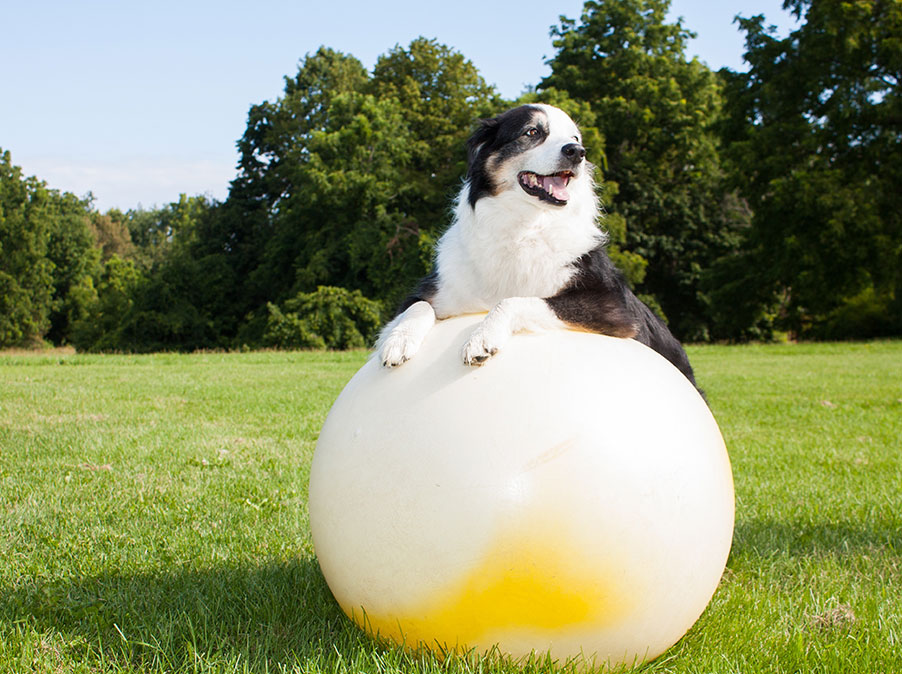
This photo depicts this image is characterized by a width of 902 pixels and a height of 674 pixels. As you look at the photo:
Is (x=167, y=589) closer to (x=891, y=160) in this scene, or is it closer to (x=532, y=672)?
(x=532, y=672)

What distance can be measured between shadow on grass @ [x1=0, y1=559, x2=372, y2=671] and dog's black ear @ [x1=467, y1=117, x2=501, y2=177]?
95.9 inches

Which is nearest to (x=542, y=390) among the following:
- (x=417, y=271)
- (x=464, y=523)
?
(x=464, y=523)

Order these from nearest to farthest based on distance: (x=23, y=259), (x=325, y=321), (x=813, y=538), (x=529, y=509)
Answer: (x=529, y=509), (x=813, y=538), (x=325, y=321), (x=23, y=259)

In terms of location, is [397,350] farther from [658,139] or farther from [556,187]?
[658,139]

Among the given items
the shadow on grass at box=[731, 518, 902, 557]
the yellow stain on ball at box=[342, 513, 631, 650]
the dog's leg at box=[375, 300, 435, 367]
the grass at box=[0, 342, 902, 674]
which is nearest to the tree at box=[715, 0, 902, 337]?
the grass at box=[0, 342, 902, 674]

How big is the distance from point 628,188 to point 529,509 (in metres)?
36.2

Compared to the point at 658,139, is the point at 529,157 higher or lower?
lower

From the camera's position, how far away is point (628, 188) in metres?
37.1

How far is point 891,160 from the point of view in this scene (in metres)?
28.8

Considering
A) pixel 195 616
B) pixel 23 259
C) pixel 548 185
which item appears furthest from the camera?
pixel 23 259

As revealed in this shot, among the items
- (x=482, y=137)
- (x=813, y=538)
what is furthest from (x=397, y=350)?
(x=813, y=538)

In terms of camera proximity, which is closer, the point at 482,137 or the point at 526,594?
the point at 526,594

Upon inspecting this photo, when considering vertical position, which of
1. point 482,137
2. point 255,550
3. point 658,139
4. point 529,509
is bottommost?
point 255,550

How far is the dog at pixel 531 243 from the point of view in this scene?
3.71 metres
